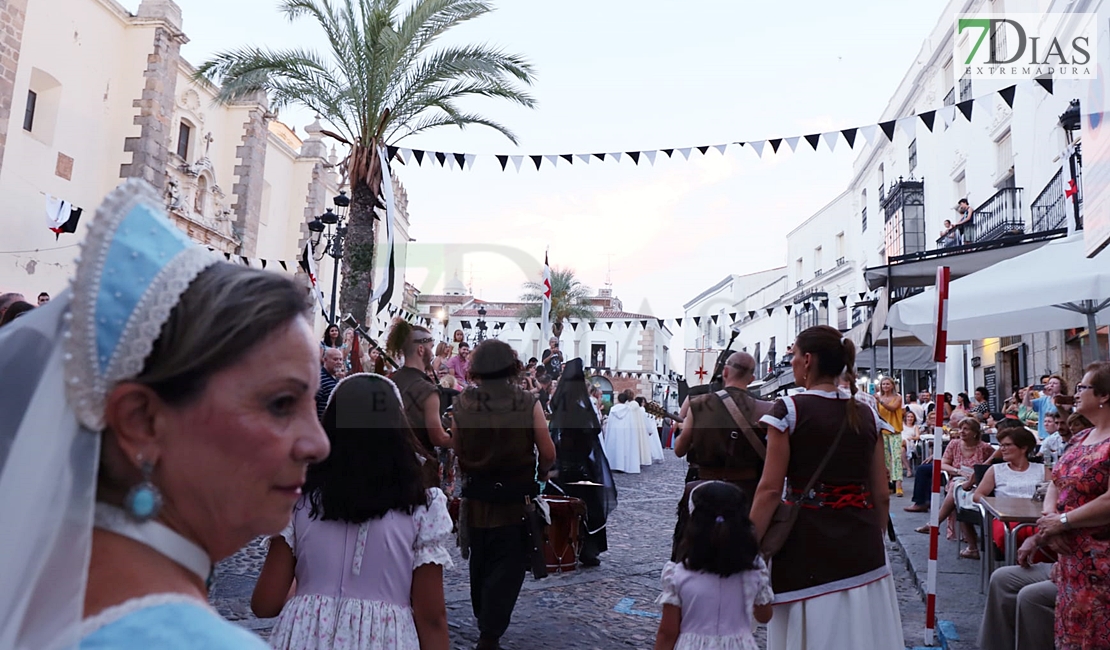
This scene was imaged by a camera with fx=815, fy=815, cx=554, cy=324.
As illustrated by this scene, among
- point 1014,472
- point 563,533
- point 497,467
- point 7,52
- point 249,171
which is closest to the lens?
point 497,467

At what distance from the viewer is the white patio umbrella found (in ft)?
19.7

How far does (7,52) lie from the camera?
16.0 m

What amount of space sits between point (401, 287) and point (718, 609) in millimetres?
37480

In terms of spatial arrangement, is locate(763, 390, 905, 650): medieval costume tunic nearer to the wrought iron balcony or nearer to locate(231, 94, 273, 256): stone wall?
the wrought iron balcony

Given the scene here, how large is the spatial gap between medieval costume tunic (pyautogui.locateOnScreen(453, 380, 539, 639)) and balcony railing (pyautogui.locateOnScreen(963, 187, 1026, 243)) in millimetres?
15790

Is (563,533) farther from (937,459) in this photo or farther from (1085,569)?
(1085,569)

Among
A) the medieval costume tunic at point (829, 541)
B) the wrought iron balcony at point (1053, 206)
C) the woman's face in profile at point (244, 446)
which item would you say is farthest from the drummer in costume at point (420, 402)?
the wrought iron balcony at point (1053, 206)

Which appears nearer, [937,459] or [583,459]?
[937,459]

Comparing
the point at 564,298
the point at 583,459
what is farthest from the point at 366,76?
the point at 564,298

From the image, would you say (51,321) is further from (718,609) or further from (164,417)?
(718,609)

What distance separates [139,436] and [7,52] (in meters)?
19.0

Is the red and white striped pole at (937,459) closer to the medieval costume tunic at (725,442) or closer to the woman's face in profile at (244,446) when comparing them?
the medieval costume tunic at (725,442)

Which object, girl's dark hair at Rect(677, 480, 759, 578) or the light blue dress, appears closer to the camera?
the light blue dress

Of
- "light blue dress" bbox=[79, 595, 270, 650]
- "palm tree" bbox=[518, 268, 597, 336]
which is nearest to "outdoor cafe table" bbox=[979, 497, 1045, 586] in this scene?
"light blue dress" bbox=[79, 595, 270, 650]
